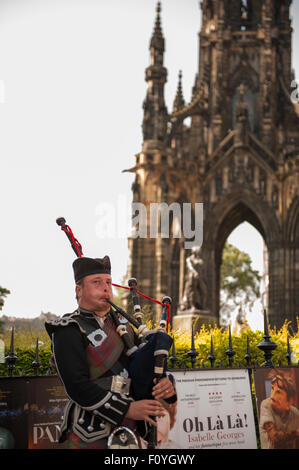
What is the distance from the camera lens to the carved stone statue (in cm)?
2355

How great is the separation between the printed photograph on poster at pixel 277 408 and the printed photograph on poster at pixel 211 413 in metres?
0.12

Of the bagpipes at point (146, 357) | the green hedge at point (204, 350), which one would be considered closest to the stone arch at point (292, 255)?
the green hedge at point (204, 350)

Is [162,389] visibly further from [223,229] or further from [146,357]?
[223,229]

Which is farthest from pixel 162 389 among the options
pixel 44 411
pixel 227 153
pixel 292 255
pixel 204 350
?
pixel 227 153

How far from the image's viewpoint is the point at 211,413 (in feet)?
19.3

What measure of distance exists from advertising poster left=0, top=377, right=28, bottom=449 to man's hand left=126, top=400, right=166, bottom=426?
1913mm

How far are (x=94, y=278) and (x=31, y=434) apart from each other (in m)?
2.06

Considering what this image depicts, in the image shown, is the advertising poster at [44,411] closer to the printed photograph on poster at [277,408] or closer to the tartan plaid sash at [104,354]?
the tartan plaid sash at [104,354]

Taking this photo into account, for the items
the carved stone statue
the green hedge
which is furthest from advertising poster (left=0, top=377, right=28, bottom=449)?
the carved stone statue

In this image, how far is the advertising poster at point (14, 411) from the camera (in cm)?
527

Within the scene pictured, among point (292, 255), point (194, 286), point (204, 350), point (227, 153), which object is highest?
point (227, 153)

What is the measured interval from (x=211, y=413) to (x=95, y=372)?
96.0 inches

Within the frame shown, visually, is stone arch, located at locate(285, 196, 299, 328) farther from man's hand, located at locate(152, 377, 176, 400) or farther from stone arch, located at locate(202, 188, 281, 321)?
man's hand, located at locate(152, 377, 176, 400)
